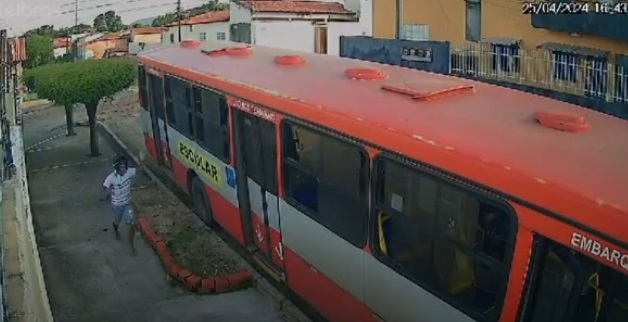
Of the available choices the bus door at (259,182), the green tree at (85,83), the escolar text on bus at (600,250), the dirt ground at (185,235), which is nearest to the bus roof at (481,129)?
the escolar text on bus at (600,250)

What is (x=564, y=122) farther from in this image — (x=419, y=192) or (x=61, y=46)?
(x=61, y=46)

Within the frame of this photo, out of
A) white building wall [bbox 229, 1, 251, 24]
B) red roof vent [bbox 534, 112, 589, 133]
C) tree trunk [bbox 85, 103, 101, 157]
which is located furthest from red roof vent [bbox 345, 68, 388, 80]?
white building wall [bbox 229, 1, 251, 24]

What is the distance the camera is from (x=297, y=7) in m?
35.4

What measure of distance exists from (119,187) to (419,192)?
583 cm

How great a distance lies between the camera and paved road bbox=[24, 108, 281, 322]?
8297 mm

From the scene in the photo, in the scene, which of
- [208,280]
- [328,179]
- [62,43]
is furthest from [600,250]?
[62,43]

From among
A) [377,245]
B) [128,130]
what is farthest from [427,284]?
[128,130]

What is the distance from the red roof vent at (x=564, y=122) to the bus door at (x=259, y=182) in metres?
3.09

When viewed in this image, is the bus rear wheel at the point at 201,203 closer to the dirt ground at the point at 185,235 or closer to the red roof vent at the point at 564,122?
the dirt ground at the point at 185,235

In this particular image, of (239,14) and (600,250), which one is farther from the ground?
(239,14)

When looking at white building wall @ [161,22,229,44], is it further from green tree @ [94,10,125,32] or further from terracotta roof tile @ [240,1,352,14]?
green tree @ [94,10,125,32]

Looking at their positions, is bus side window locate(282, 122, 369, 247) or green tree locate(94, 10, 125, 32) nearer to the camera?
bus side window locate(282, 122, 369, 247)

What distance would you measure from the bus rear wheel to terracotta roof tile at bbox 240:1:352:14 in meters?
23.5

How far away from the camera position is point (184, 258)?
973 centimetres
